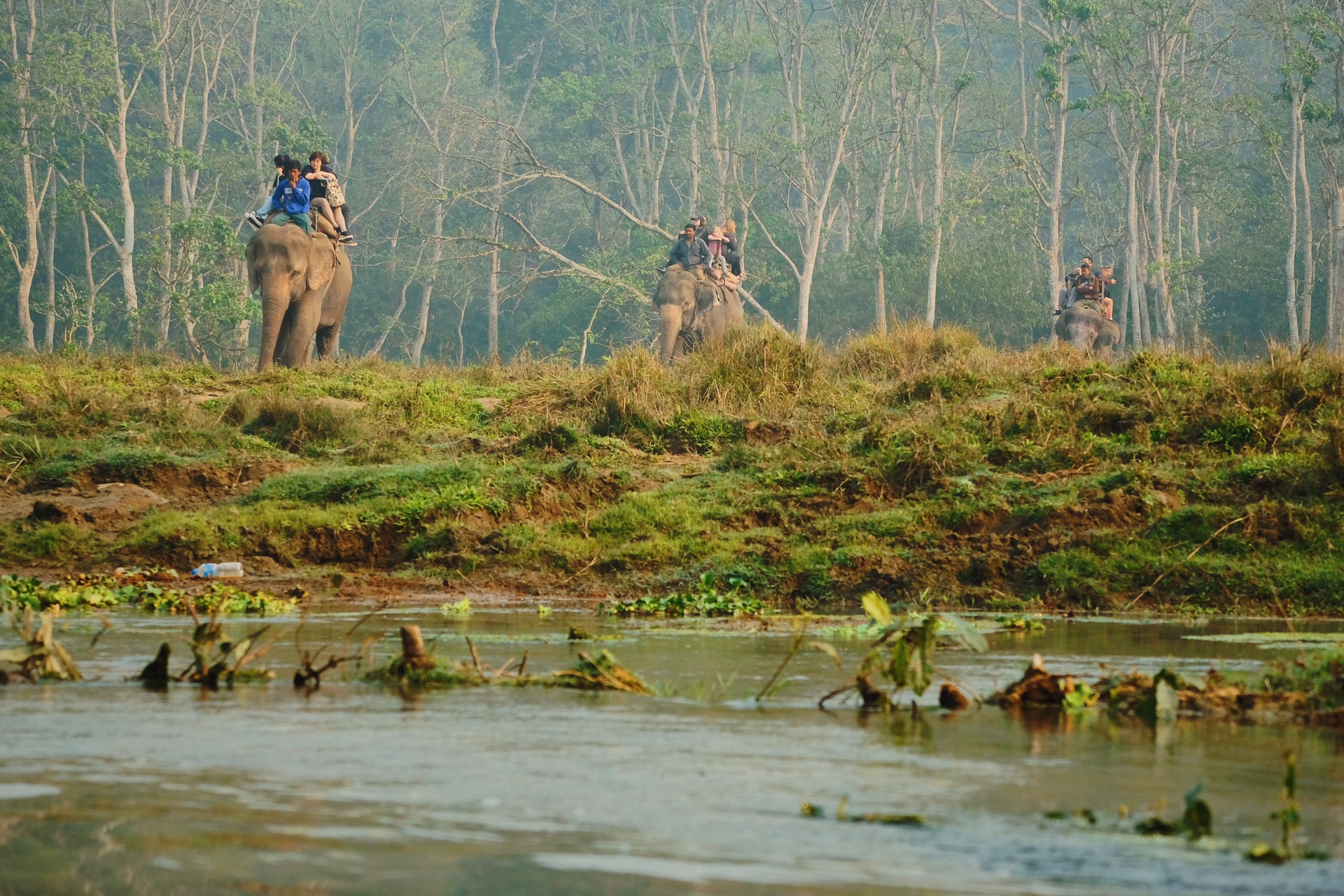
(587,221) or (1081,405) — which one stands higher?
(587,221)

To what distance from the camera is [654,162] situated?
58.9 m

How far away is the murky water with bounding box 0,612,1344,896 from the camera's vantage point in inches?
169

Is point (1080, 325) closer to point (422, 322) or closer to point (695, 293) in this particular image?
point (695, 293)

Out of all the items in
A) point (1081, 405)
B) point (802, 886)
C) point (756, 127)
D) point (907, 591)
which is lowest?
point (802, 886)

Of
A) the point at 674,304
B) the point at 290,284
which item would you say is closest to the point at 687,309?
the point at 674,304

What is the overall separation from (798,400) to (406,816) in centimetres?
1215

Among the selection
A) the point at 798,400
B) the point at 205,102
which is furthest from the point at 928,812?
the point at 205,102

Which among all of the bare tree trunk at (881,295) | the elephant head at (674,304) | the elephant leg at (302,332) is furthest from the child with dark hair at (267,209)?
the bare tree trunk at (881,295)

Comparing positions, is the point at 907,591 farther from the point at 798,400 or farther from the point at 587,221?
the point at 587,221

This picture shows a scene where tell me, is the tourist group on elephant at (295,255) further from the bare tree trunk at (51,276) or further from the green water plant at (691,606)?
the bare tree trunk at (51,276)

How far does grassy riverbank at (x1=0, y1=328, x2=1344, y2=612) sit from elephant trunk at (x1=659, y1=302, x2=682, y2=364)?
1229 cm

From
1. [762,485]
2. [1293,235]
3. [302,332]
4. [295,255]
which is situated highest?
[1293,235]

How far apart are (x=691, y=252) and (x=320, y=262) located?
28.9 ft

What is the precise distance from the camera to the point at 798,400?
55.2 feet
